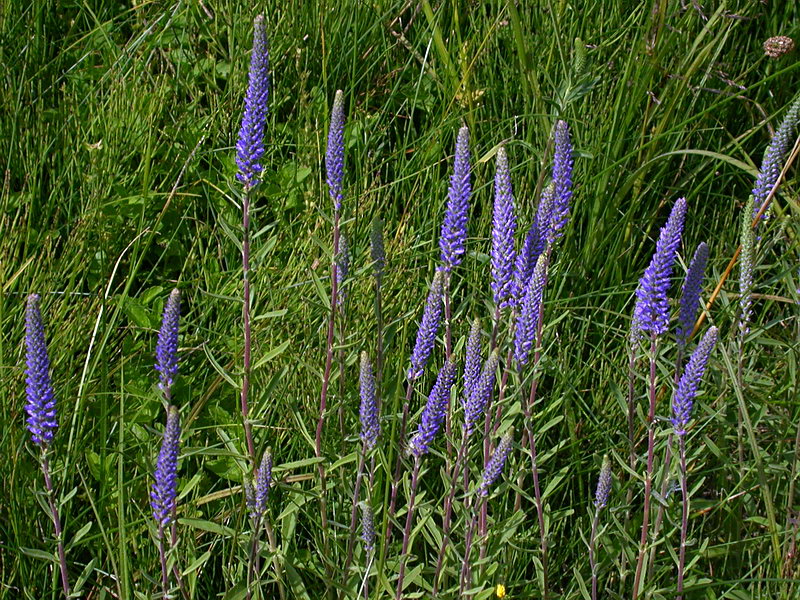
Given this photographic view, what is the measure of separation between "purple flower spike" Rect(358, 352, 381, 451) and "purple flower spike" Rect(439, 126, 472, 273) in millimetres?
392

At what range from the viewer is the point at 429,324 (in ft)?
7.20

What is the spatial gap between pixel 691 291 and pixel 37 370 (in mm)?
1530

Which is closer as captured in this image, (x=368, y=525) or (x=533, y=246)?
(x=368, y=525)

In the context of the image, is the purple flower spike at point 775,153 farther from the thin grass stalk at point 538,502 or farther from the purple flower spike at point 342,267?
the purple flower spike at point 342,267

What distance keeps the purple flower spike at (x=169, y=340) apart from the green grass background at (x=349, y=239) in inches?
11.4

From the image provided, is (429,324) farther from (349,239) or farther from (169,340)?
(349,239)

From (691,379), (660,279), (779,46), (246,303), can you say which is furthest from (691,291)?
(779,46)

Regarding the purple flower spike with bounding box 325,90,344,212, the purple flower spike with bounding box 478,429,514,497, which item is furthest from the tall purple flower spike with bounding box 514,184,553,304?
the purple flower spike with bounding box 325,90,344,212

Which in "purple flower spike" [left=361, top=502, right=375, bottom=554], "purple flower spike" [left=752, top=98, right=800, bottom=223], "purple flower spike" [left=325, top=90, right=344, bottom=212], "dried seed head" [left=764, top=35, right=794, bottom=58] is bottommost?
"purple flower spike" [left=361, top=502, right=375, bottom=554]

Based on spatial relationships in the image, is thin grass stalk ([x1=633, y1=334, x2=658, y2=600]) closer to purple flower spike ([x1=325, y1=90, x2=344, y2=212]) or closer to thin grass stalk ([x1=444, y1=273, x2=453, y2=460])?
thin grass stalk ([x1=444, y1=273, x2=453, y2=460])

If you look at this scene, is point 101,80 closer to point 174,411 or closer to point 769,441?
point 174,411

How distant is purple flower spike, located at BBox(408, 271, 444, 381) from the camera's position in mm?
2184

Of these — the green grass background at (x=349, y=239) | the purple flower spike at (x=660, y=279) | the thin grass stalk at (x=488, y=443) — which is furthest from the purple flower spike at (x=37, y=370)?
the purple flower spike at (x=660, y=279)

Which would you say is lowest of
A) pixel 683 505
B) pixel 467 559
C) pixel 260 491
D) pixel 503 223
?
pixel 467 559
